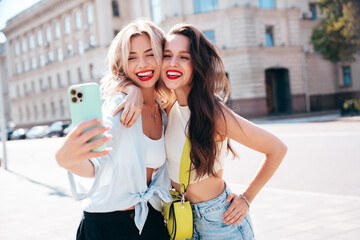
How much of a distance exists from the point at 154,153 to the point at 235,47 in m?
29.6

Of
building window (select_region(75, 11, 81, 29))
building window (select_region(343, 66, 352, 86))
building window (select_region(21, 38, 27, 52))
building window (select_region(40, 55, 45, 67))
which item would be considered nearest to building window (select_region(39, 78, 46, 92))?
building window (select_region(40, 55, 45, 67))

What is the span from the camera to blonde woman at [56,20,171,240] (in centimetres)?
194

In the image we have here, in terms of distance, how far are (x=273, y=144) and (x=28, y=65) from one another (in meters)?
57.9

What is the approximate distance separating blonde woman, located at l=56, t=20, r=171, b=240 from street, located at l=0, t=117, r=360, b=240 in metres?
0.84

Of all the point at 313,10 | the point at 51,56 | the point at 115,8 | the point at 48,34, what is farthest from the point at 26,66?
the point at 313,10

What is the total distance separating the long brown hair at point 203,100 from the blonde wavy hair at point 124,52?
156mm

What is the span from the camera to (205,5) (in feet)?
104

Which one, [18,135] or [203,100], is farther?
[18,135]

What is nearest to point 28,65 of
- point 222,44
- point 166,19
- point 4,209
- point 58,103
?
point 58,103

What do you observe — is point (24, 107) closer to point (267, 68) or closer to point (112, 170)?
point (267, 68)

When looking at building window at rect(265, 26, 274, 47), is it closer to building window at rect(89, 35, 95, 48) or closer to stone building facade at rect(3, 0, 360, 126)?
stone building facade at rect(3, 0, 360, 126)

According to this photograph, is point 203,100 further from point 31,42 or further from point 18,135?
point 31,42

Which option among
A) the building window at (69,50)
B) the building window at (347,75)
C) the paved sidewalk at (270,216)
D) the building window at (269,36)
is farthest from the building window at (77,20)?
the paved sidewalk at (270,216)

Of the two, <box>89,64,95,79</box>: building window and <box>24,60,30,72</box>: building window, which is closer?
<box>89,64,95,79</box>: building window
